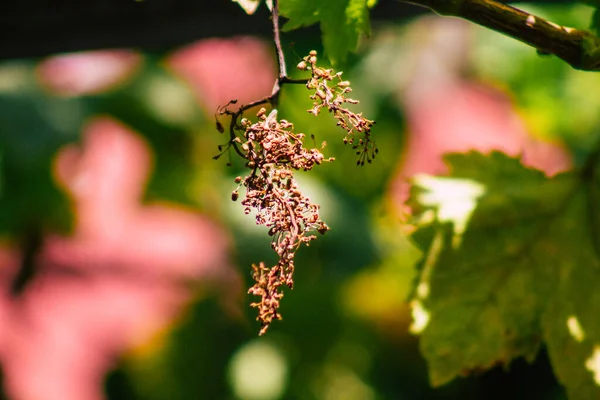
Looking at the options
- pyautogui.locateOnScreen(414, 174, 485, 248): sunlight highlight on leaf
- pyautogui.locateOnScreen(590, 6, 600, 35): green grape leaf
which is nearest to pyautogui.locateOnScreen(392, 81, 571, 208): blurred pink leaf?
pyautogui.locateOnScreen(414, 174, 485, 248): sunlight highlight on leaf

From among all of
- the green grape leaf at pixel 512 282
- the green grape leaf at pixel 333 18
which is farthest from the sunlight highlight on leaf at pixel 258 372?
the green grape leaf at pixel 333 18

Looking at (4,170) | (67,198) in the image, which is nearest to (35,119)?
(4,170)

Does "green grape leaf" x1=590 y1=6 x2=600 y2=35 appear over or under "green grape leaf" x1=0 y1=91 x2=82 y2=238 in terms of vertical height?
over

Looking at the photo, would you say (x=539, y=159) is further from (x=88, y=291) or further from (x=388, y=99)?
(x=88, y=291)

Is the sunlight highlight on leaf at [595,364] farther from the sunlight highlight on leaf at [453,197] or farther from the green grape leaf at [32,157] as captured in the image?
the green grape leaf at [32,157]

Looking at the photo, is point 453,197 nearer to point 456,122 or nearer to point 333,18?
point 333,18

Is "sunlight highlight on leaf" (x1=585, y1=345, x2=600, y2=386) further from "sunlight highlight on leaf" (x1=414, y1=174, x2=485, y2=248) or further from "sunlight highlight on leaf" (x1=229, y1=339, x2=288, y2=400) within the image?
"sunlight highlight on leaf" (x1=229, y1=339, x2=288, y2=400)
